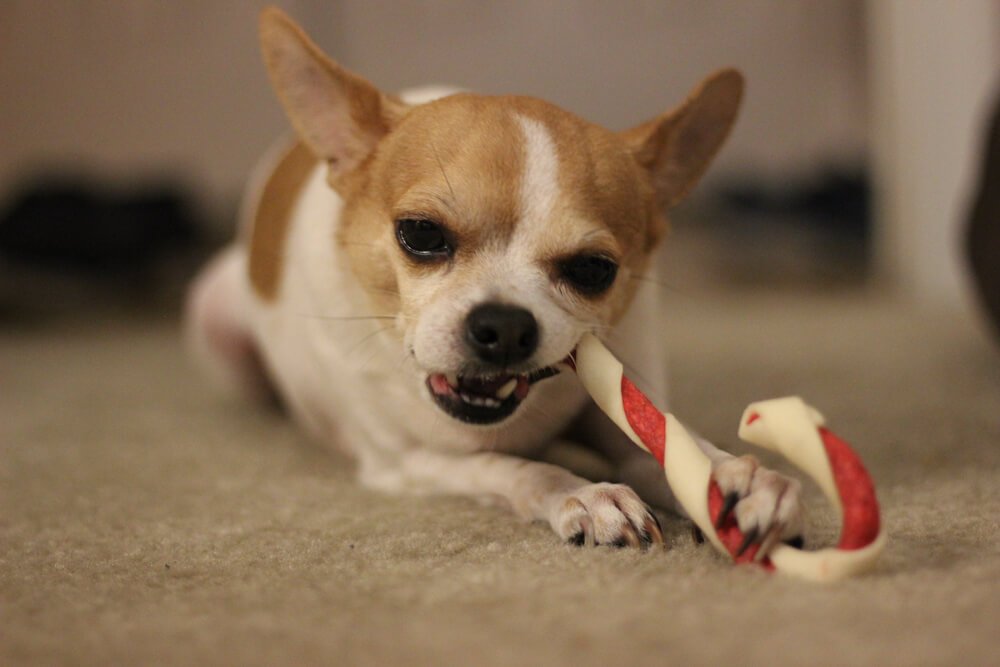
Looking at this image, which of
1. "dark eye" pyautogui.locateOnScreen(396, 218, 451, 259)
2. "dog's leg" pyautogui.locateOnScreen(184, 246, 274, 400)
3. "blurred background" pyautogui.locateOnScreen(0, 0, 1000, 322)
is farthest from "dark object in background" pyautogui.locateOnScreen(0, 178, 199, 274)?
"dark eye" pyautogui.locateOnScreen(396, 218, 451, 259)

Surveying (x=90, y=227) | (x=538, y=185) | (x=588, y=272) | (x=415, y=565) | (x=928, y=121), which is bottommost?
(x=90, y=227)

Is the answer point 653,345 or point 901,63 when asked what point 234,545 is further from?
point 901,63

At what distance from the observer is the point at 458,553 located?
1284 mm

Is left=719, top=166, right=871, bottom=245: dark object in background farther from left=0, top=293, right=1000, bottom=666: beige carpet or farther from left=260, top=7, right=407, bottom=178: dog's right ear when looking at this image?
left=260, top=7, right=407, bottom=178: dog's right ear

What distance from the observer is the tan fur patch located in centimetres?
204

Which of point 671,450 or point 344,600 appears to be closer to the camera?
point 344,600

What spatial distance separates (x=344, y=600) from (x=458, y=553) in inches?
8.6

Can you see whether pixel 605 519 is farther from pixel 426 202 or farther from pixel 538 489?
pixel 426 202

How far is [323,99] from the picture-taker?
171 cm

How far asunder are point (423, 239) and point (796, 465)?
2.04ft

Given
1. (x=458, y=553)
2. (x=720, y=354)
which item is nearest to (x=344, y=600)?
(x=458, y=553)

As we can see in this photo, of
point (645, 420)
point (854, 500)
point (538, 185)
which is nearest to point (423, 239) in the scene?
point (538, 185)

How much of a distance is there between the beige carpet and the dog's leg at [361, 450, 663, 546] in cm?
3

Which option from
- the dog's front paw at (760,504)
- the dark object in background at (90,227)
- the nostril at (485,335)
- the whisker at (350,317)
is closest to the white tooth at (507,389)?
the nostril at (485,335)
